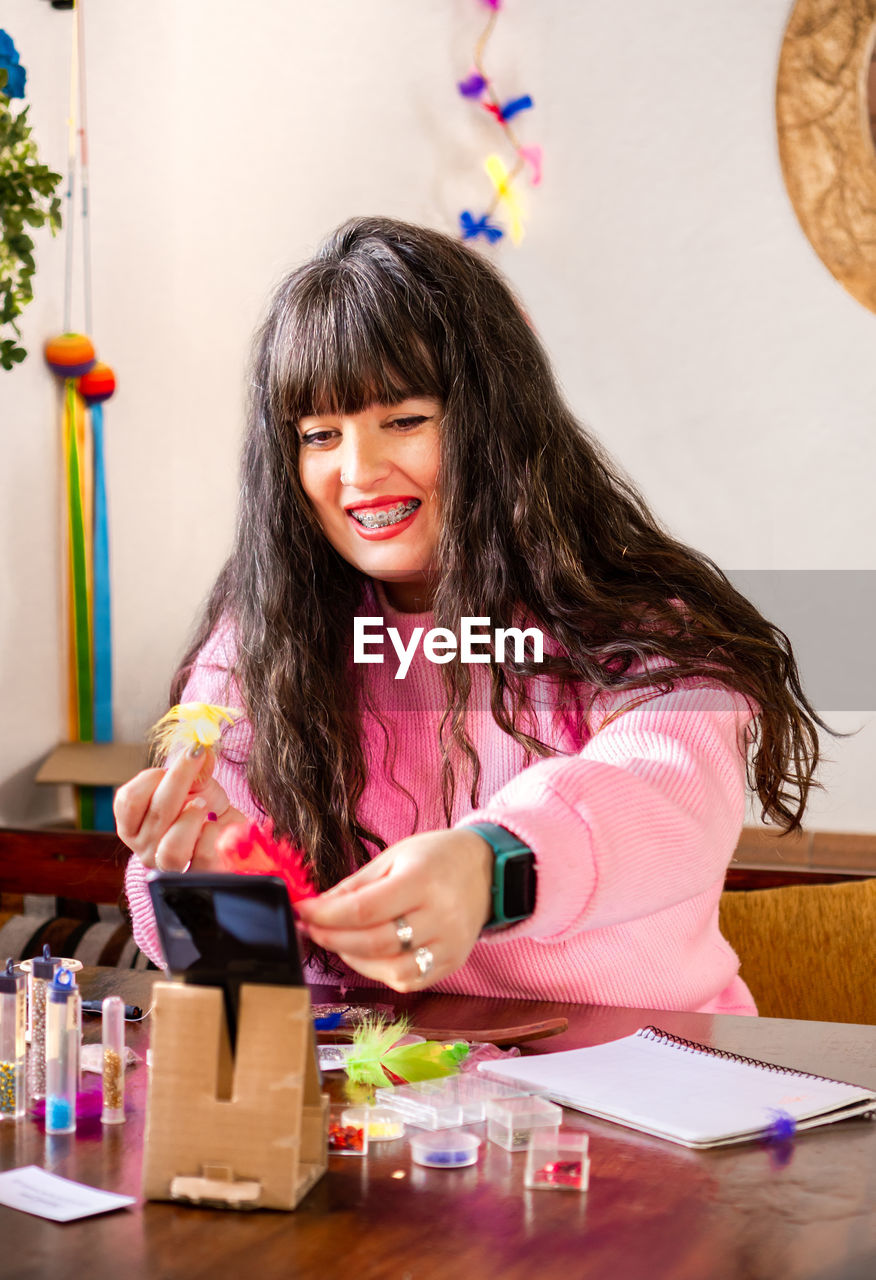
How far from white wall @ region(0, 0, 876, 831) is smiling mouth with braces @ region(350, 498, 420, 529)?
140cm

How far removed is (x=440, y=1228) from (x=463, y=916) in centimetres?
18

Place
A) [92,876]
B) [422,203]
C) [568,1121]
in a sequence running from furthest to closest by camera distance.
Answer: [422,203]
[92,876]
[568,1121]

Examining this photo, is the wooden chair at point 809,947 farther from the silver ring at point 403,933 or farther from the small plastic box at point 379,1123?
the silver ring at point 403,933

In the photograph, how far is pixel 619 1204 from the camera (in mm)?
785

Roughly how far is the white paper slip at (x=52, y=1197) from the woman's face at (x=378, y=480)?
2.62ft

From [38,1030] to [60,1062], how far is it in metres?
0.06

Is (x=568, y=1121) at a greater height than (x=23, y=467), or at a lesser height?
lesser

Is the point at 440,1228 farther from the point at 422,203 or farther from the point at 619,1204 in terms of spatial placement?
the point at 422,203

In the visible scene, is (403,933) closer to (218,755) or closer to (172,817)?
(172,817)

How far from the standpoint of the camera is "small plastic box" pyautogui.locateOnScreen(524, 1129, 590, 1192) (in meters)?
0.81

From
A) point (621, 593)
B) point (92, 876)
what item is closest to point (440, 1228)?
point (621, 593)

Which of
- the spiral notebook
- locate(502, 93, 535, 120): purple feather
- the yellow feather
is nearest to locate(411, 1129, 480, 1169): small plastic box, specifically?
the spiral notebook

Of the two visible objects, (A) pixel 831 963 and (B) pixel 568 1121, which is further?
(A) pixel 831 963

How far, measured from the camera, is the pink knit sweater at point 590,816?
0.98m
